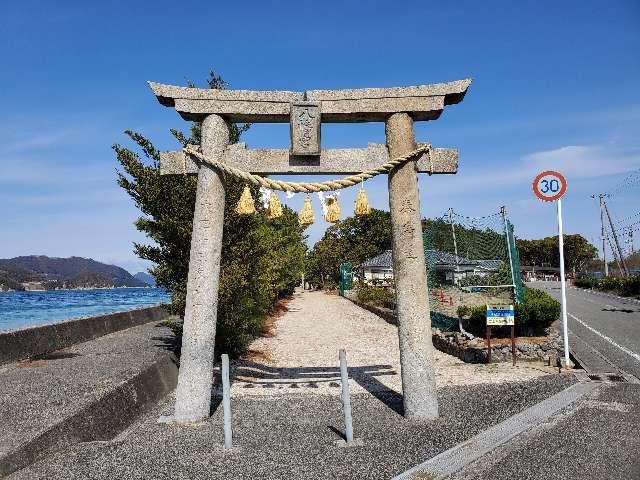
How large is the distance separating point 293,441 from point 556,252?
8872cm

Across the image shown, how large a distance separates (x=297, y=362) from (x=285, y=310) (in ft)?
51.0

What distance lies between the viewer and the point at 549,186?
9938 millimetres

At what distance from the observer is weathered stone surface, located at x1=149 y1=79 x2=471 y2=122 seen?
6.69 m

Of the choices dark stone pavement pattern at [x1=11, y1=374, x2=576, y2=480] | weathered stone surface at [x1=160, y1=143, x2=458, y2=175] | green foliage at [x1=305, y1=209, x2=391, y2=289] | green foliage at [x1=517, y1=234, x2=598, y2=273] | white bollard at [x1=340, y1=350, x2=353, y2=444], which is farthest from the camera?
green foliage at [x1=517, y1=234, x2=598, y2=273]

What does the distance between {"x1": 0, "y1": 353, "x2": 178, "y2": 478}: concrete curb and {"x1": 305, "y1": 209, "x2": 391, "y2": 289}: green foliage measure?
49499mm

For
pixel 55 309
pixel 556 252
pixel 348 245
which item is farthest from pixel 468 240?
pixel 556 252

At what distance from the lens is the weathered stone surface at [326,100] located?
6.69m

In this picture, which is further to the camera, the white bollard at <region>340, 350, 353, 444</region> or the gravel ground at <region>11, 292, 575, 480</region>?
the white bollard at <region>340, 350, 353, 444</region>

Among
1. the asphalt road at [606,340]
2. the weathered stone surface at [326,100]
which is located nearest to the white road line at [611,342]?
the asphalt road at [606,340]

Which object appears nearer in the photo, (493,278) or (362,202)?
(362,202)

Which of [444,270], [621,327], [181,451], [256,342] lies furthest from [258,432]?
[444,270]

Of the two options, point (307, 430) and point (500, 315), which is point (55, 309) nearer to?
point (500, 315)

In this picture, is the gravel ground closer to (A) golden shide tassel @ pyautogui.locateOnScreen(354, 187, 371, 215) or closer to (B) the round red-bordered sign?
(A) golden shide tassel @ pyautogui.locateOnScreen(354, 187, 371, 215)

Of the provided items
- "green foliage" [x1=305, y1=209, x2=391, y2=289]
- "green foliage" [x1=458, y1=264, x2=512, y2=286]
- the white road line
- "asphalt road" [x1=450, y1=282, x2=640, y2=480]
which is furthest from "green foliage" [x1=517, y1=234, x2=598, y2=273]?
"asphalt road" [x1=450, y1=282, x2=640, y2=480]
